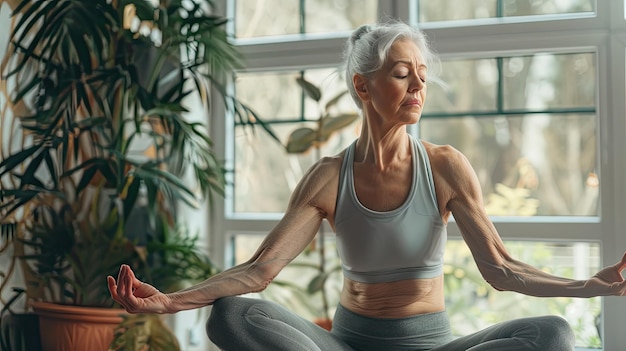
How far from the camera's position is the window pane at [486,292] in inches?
98.4

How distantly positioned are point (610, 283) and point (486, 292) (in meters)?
0.90

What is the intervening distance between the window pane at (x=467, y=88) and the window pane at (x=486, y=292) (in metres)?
0.47

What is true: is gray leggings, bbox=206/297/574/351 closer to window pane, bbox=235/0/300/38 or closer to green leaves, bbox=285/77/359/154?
green leaves, bbox=285/77/359/154

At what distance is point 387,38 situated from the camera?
195 centimetres

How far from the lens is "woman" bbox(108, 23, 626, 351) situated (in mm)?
1886

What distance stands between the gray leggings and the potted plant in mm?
647

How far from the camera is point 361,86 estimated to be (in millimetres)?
2012

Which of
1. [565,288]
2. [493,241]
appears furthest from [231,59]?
[565,288]

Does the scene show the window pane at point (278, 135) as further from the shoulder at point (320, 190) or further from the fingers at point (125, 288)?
the fingers at point (125, 288)

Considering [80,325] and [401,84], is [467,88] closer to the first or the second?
[401,84]

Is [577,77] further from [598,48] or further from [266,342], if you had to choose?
[266,342]

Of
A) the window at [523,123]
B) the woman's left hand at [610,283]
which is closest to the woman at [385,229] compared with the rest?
the woman's left hand at [610,283]

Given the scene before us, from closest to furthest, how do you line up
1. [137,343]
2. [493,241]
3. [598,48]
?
[493,241] < [137,343] < [598,48]

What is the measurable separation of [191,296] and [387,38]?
0.80m
